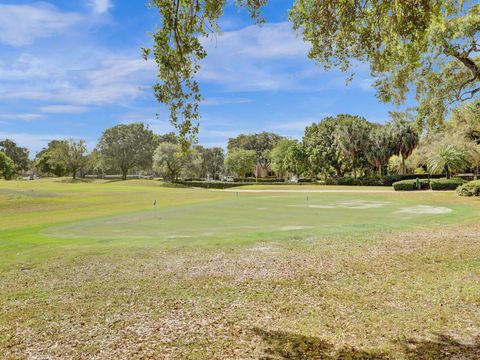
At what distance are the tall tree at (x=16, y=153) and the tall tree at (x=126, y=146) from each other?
65267 millimetres

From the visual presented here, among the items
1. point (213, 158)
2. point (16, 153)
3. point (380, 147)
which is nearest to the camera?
point (380, 147)

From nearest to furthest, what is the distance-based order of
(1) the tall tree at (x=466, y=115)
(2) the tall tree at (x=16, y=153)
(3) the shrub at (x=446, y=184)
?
(1) the tall tree at (x=466, y=115) < (3) the shrub at (x=446, y=184) < (2) the tall tree at (x=16, y=153)

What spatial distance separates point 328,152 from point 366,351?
67667 mm

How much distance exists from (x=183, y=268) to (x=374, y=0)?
7.83m

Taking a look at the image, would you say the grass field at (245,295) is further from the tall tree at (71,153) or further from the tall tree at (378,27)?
the tall tree at (71,153)

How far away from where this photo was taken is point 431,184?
41.7 metres

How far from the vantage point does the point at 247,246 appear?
40.5ft

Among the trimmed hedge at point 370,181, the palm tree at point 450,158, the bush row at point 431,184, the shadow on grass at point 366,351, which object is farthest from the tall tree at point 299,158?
the shadow on grass at point 366,351

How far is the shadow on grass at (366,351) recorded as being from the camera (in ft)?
16.6

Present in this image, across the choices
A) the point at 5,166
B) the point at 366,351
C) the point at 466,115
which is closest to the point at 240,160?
the point at 466,115

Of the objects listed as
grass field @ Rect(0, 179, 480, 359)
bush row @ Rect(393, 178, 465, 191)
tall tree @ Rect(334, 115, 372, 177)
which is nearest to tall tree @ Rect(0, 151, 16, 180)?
tall tree @ Rect(334, 115, 372, 177)

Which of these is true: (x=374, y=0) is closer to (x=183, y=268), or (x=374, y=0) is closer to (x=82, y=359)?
(x=183, y=268)

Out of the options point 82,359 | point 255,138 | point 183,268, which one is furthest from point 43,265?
point 255,138

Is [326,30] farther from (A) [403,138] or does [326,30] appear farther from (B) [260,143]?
(B) [260,143]
